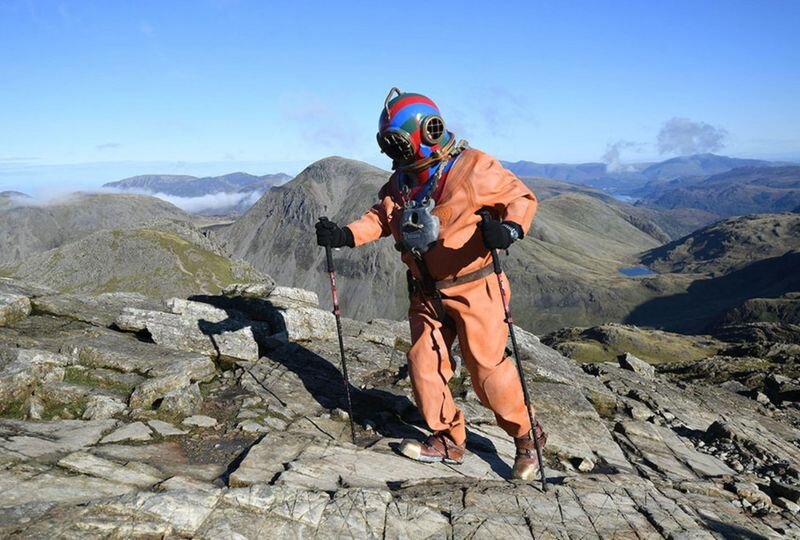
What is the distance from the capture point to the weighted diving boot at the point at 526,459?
8.70 m

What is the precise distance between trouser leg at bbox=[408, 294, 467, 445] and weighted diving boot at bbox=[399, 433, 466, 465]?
0.14 m

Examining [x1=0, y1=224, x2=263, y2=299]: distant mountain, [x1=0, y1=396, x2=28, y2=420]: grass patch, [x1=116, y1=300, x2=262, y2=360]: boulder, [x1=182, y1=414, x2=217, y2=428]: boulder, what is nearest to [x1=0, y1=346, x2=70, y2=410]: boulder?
[x1=0, y1=396, x2=28, y2=420]: grass patch

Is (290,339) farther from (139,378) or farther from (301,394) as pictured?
(139,378)

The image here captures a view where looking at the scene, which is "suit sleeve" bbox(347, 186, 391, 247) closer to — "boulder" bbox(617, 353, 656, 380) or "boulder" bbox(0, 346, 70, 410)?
"boulder" bbox(0, 346, 70, 410)

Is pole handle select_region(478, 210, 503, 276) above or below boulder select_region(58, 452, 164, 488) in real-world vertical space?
above

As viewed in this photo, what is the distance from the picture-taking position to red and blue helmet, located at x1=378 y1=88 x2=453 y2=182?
8.79 m

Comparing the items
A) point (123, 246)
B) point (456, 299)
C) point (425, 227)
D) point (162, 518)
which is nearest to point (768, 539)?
point (456, 299)

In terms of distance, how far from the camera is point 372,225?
10.0m

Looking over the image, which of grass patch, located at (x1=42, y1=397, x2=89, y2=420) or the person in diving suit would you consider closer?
the person in diving suit

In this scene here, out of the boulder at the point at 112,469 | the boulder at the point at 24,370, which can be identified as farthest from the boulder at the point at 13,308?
the boulder at the point at 112,469

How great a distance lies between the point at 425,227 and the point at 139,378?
606cm

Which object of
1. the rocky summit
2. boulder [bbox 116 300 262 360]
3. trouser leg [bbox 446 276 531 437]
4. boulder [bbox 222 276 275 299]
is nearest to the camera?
the rocky summit

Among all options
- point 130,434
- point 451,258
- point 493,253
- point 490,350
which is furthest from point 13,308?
point 493,253

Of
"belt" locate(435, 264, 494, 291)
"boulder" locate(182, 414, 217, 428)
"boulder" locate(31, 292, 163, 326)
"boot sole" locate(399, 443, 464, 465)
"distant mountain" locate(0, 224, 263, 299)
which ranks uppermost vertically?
"belt" locate(435, 264, 494, 291)
